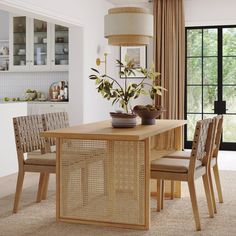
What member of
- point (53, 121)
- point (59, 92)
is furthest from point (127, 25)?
point (59, 92)

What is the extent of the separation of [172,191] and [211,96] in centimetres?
403

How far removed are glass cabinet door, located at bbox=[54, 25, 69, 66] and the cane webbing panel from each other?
14.2ft

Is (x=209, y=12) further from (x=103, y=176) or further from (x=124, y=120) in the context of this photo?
(x=103, y=176)

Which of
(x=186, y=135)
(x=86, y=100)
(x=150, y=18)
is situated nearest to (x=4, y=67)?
(x=86, y=100)

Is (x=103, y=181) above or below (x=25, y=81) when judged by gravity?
below

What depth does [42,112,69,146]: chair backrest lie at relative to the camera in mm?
5031

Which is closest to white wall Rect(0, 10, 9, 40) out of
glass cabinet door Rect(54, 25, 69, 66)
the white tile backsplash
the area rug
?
the white tile backsplash

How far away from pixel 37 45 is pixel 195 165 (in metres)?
5.06

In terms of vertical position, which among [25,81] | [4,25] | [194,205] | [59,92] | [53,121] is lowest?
[194,205]

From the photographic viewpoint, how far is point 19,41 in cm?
863

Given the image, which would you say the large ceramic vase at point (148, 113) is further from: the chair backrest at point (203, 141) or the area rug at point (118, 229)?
the area rug at point (118, 229)

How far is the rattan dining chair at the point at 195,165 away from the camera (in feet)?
13.2

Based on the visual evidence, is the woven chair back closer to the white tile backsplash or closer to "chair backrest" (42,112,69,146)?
"chair backrest" (42,112,69,146)

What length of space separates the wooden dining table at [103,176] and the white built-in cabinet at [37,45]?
4312 mm
